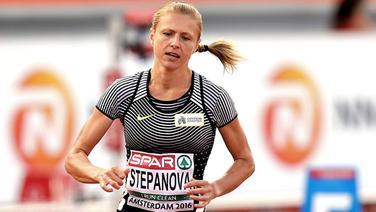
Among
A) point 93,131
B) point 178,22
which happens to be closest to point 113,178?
point 93,131

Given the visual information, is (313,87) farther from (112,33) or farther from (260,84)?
(112,33)

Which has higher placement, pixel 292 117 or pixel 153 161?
pixel 292 117

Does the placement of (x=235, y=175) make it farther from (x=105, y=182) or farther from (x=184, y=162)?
(x=105, y=182)

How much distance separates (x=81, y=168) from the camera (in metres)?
6.48

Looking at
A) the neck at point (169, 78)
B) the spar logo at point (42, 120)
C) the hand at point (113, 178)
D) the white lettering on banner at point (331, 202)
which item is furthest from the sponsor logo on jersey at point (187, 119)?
the spar logo at point (42, 120)

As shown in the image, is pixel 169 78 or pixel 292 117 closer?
pixel 169 78

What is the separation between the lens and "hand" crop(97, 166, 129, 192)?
6.08 metres

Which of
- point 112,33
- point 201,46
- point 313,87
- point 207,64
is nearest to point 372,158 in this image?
point 313,87

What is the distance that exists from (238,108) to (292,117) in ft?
1.67

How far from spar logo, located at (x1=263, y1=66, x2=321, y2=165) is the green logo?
15.5 ft

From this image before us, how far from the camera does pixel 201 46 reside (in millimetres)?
6695

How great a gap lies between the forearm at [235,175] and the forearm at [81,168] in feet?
1.93

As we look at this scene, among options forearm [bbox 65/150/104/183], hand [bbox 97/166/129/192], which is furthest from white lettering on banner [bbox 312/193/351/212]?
hand [bbox 97/166/129/192]

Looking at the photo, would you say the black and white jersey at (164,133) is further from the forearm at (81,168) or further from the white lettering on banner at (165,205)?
the forearm at (81,168)
